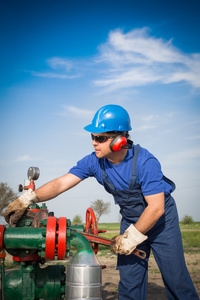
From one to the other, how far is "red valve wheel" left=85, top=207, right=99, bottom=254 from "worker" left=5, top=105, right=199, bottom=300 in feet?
0.55

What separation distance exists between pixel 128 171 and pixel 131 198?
0.23 m

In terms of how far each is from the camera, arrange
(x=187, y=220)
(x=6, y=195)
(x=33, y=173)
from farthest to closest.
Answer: (x=187, y=220) → (x=6, y=195) → (x=33, y=173)

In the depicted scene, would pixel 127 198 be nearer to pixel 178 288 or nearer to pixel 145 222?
pixel 145 222

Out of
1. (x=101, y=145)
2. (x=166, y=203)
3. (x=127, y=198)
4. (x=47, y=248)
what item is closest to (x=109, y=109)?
(x=101, y=145)

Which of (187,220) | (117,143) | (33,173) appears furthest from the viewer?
(187,220)

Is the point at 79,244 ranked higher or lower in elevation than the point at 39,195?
lower

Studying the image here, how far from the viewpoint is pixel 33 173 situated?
3.39 meters

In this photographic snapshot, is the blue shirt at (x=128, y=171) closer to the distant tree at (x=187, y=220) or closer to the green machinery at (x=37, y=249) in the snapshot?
the green machinery at (x=37, y=249)

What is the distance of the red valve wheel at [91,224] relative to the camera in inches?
98.2

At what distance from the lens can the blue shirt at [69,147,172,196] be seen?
251 cm

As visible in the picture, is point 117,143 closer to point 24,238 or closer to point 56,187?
point 56,187

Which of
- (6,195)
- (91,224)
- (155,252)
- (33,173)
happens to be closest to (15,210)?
(91,224)

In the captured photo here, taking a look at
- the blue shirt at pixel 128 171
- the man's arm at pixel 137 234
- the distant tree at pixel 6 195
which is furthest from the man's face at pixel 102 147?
the distant tree at pixel 6 195

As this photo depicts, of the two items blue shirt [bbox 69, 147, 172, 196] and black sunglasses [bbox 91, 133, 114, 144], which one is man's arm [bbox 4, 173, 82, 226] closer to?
blue shirt [bbox 69, 147, 172, 196]
